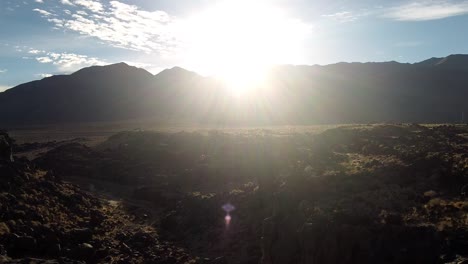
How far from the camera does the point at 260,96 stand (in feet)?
484

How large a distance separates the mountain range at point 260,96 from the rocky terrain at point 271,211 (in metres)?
73.5

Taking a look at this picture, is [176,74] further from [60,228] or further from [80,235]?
[60,228]

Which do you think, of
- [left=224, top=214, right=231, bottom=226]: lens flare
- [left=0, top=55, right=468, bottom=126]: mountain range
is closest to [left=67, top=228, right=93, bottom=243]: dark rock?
[left=224, top=214, right=231, bottom=226]: lens flare

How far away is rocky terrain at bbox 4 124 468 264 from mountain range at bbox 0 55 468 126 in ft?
241

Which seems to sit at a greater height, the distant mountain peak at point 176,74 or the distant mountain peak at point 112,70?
the distant mountain peak at point 112,70

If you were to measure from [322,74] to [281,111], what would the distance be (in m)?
31.9

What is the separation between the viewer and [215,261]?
23.6 meters

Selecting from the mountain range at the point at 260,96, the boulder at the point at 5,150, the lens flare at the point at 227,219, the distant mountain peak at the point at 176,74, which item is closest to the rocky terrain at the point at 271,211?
the lens flare at the point at 227,219

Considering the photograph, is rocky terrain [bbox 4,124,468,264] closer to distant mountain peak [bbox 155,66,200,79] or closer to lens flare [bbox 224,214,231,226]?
lens flare [bbox 224,214,231,226]

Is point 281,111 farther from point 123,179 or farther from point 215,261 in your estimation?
point 215,261

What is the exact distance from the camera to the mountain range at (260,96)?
408 ft

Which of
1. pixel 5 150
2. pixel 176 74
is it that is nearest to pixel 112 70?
pixel 176 74

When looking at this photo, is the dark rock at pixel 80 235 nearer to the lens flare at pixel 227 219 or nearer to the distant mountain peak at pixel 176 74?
the lens flare at pixel 227 219

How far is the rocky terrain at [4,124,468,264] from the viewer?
1734cm
